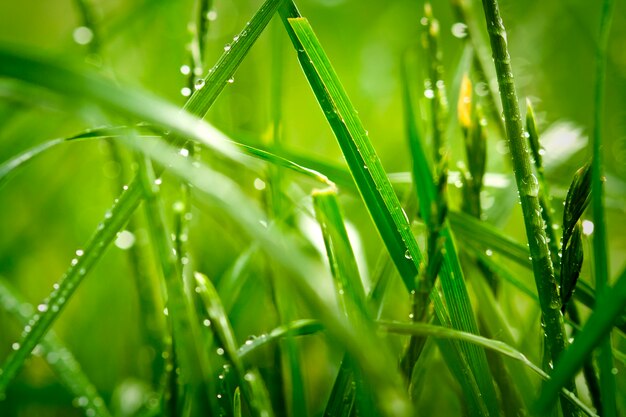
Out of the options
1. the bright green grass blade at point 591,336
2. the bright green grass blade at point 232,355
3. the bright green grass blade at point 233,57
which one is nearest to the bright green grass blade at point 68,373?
the bright green grass blade at point 232,355

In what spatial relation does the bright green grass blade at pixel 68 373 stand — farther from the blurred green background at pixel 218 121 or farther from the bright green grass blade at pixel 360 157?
the bright green grass blade at pixel 360 157

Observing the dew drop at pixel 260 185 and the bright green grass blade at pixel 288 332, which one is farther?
the dew drop at pixel 260 185

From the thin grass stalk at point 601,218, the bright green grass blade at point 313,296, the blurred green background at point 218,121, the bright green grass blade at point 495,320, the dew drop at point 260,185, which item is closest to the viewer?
the bright green grass blade at point 313,296

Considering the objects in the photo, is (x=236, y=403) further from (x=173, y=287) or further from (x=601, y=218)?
(x=601, y=218)

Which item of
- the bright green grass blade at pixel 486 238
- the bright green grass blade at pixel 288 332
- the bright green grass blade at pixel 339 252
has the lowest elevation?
the bright green grass blade at pixel 288 332

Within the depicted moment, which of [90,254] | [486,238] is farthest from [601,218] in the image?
[90,254]

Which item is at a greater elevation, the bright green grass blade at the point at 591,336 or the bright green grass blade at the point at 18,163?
the bright green grass blade at the point at 591,336

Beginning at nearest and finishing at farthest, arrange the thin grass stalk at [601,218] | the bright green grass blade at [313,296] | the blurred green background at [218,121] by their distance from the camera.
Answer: the bright green grass blade at [313,296] < the thin grass stalk at [601,218] < the blurred green background at [218,121]
